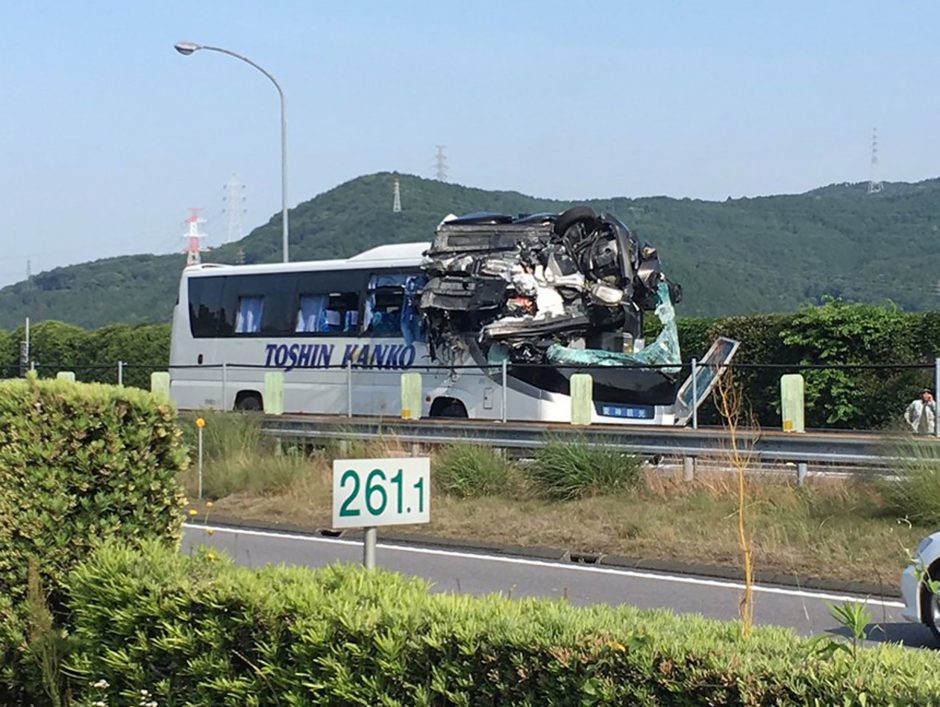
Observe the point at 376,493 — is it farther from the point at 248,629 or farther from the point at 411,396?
the point at 411,396

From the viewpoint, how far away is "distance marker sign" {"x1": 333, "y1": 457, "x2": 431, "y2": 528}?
559 cm

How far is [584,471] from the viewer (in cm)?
1454

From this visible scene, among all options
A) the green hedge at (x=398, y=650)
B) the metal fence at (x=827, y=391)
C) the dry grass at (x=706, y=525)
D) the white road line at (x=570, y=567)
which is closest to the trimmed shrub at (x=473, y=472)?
the dry grass at (x=706, y=525)

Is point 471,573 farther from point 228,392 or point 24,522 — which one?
point 228,392

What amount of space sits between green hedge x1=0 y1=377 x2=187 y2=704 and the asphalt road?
10.4 ft

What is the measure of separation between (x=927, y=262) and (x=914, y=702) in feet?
347

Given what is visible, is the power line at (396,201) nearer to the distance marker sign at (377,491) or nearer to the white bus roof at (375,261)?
the white bus roof at (375,261)

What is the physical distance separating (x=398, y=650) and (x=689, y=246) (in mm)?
100967

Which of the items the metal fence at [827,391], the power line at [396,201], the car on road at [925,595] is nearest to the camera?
the car on road at [925,595]

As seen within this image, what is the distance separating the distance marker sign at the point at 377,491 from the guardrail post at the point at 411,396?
13611 millimetres

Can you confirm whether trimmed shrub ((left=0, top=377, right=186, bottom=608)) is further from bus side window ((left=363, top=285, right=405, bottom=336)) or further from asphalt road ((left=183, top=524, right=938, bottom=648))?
bus side window ((left=363, top=285, right=405, bottom=336))

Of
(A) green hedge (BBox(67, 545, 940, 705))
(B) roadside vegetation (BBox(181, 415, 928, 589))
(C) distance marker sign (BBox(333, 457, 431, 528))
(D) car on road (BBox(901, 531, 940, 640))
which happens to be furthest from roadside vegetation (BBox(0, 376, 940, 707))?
(B) roadside vegetation (BBox(181, 415, 928, 589))

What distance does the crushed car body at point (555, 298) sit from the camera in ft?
64.2

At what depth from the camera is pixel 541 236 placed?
1983 centimetres
